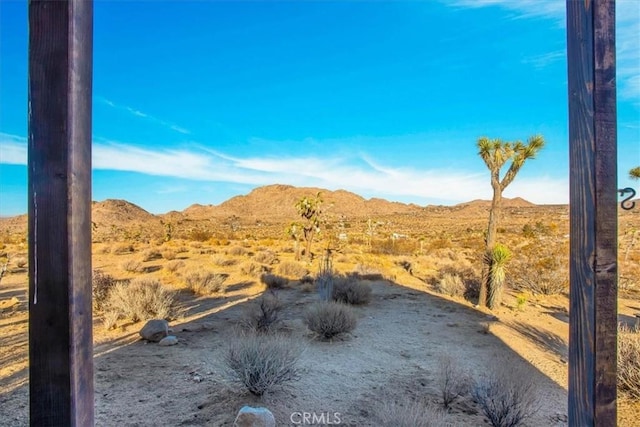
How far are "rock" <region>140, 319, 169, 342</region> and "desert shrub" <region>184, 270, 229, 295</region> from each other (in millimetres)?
4775

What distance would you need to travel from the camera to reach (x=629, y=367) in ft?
16.0

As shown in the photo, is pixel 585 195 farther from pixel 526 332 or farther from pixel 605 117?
pixel 526 332

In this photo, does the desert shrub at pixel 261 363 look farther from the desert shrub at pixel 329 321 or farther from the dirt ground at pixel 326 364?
the desert shrub at pixel 329 321

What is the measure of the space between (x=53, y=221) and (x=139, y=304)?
304 inches

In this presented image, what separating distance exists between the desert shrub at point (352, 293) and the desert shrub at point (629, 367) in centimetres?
613

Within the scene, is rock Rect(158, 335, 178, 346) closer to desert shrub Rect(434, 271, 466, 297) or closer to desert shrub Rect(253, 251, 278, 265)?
desert shrub Rect(434, 271, 466, 297)

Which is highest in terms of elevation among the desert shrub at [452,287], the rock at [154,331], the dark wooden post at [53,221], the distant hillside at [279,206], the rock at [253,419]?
the distant hillside at [279,206]

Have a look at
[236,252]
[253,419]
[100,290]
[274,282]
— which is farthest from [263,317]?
[236,252]

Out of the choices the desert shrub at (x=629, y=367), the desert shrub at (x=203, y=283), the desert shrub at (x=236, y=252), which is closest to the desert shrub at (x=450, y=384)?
the desert shrub at (x=629, y=367)

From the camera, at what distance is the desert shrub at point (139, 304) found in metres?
8.10

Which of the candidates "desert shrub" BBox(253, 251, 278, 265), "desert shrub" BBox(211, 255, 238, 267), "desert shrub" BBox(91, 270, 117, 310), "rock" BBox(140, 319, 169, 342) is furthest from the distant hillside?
"rock" BBox(140, 319, 169, 342)

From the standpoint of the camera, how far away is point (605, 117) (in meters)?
1.42

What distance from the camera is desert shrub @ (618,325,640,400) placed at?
188 inches

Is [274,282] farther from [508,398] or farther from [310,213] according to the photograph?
[508,398]
